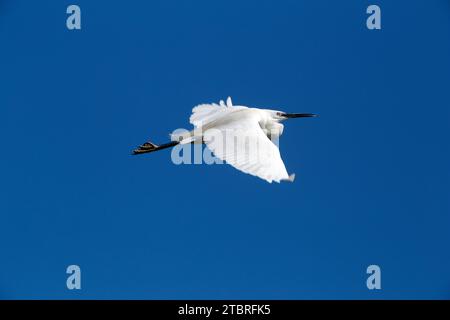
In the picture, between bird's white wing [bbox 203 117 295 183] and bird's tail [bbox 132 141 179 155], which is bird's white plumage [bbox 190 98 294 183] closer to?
bird's white wing [bbox 203 117 295 183]

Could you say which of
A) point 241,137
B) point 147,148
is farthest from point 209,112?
point 241,137

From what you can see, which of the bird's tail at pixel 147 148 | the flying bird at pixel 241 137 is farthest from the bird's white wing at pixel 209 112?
the bird's tail at pixel 147 148

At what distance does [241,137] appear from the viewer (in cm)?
625

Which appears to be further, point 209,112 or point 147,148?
point 209,112

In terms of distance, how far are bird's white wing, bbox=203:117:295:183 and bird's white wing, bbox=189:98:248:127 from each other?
1.68 feet

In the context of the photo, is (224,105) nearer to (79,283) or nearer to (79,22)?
(79,22)

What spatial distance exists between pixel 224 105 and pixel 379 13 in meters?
2.18

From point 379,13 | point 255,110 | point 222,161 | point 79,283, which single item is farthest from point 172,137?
point 379,13

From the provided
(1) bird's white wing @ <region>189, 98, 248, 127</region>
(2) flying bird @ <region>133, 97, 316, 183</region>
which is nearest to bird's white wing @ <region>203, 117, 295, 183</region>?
(2) flying bird @ <region>133, 97, 316, 183</region>

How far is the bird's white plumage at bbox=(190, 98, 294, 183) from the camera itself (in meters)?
5.39

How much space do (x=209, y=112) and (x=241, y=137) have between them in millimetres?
1841

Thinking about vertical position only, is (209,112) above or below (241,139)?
above

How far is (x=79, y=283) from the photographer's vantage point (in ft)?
24.9

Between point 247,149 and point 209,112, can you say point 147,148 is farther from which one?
point 247,149
